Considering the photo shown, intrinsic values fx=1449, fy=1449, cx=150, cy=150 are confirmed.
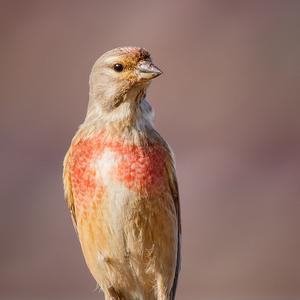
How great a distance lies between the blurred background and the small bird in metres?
7.01

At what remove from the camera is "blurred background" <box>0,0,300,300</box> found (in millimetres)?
16812

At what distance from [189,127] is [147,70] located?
10092 mm

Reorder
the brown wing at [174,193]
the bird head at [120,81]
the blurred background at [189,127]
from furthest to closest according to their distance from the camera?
the blurred background at [189,127] → the brown wing at [174,193] → the bird head at [120,81]

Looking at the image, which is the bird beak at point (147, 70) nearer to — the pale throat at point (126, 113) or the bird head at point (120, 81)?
the bird head at point (120, 81)

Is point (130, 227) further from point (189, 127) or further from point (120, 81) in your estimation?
point (189, 127)

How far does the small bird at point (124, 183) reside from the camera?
7.92m

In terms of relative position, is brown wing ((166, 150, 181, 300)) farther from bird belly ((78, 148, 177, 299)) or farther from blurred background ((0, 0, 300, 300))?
blurred background ((0, 0, 300, 300))

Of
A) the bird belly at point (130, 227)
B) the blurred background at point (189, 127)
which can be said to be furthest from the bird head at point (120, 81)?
the blurred background at point (189, 127)

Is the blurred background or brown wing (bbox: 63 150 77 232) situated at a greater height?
the blurred background

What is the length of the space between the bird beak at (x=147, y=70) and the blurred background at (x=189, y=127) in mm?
7459

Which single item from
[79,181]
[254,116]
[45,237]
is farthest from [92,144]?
[254,116]

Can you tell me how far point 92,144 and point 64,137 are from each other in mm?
10028

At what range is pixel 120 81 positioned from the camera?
8039mm

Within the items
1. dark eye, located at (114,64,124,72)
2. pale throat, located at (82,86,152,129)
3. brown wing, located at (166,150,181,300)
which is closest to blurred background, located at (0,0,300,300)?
brown wing, located at (166,150,181,300)
